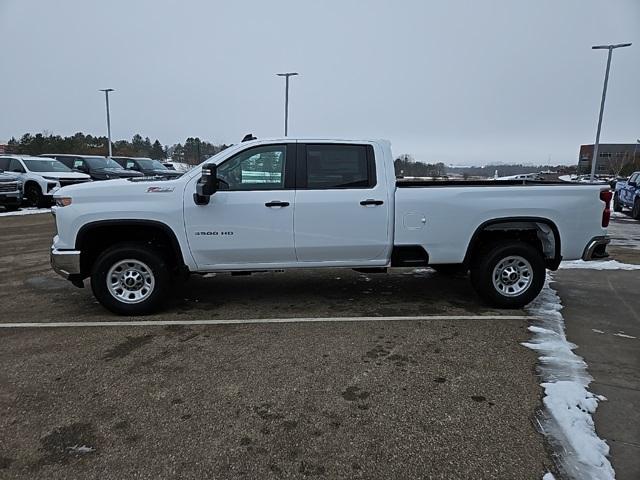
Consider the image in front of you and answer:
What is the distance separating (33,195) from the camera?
1661 cm

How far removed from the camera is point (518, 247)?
5297 mm

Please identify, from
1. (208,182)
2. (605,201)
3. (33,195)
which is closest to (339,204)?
(208,182)

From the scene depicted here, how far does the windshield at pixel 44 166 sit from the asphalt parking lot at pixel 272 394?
522 inches

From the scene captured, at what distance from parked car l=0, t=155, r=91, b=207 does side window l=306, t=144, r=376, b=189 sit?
14.3m

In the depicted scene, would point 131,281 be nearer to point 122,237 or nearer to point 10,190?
point 122,237

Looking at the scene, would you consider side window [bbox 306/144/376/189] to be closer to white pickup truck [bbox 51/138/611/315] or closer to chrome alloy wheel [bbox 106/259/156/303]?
white pickup truck [bbox 51/138/611/315]

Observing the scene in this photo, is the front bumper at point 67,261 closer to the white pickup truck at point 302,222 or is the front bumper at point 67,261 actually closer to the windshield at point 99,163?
the white pickup truck at point 302,222

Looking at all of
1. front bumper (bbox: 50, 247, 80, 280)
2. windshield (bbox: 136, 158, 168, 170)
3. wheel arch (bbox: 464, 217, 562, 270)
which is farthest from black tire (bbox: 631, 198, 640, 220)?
windshield (bbox: 136, 158, 168, 170)

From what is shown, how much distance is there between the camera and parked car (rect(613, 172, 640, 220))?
16.3 m

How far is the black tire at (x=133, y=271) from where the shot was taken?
4.94 m

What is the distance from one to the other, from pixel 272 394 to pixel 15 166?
1749 centimetres

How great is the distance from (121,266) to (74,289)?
1.73 meters

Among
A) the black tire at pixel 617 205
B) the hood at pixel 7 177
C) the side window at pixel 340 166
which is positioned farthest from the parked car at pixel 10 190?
the black tire at pixel 617 205

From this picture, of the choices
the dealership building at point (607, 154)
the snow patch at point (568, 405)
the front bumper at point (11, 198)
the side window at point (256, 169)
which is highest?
the dealership building at point (607, 154)
